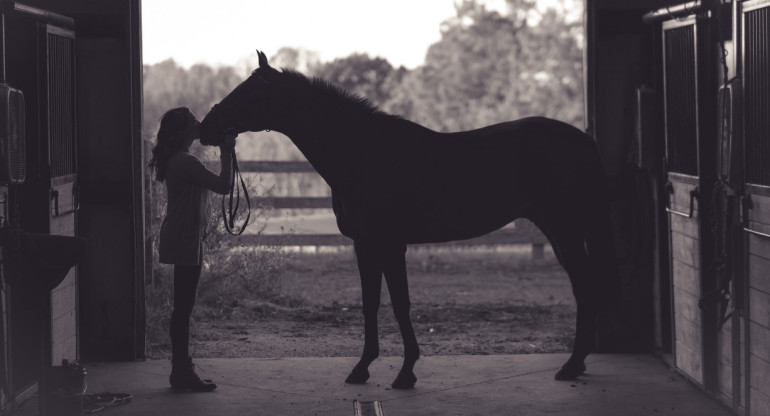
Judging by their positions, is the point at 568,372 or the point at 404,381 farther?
the point at 568,372

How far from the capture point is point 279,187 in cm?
1178

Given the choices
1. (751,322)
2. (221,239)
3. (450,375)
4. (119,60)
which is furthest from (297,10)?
(751,322)

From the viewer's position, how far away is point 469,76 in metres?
15.9

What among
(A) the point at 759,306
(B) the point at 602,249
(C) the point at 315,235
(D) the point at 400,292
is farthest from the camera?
(C) the point at 315,235

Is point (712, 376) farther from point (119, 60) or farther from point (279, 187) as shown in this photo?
point (279, 187)

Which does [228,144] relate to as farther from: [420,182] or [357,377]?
[357,377]

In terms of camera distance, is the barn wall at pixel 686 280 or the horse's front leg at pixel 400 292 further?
the horse's front leg at pixel 400 292

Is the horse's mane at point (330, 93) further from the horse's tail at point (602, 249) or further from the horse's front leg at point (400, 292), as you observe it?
the horse's tail at point (602, 249)

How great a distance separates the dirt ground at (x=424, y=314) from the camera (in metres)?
5.69

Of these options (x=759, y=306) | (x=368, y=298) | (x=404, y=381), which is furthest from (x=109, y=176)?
(x=759, y=306)

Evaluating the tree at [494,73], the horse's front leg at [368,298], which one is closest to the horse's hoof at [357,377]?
the horse's front leg at [368,298]

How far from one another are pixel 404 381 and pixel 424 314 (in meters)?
2.65

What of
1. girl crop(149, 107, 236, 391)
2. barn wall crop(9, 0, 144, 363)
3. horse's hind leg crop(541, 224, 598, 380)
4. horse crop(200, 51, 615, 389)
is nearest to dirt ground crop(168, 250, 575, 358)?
barn wall crop(9, 0, 144, 363)

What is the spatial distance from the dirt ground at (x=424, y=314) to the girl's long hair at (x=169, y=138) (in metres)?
1.55
